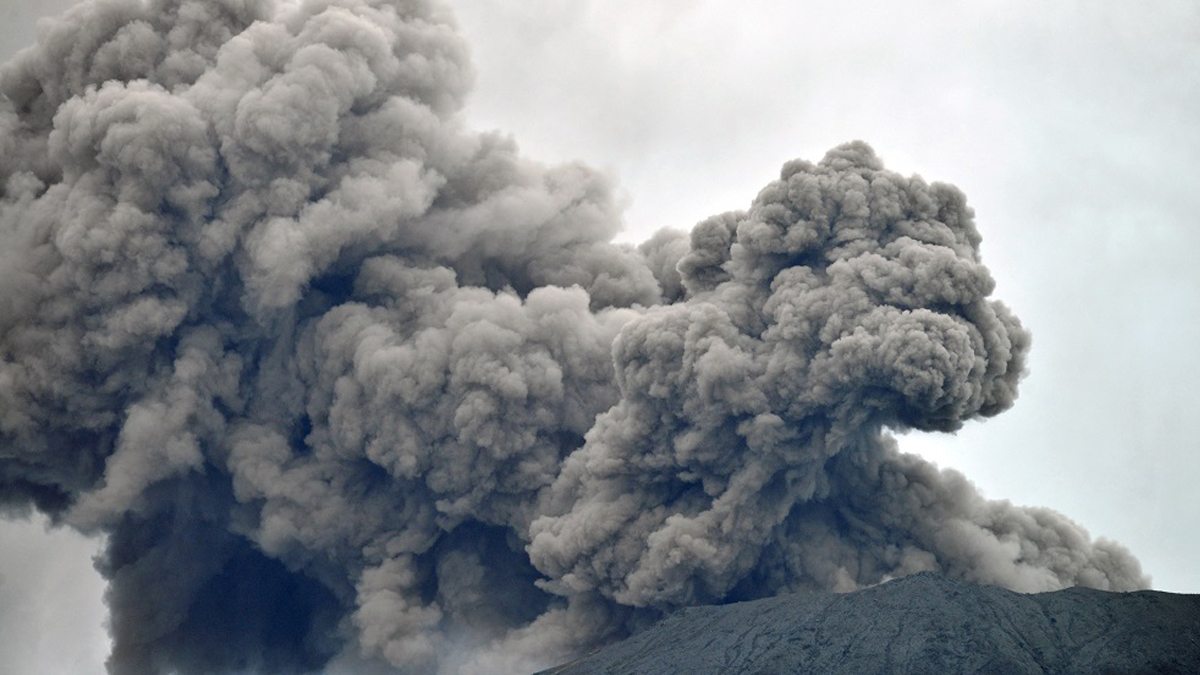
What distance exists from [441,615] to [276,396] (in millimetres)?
8437

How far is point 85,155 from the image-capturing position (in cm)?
4488

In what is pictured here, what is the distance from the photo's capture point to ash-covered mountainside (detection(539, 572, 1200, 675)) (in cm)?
3278

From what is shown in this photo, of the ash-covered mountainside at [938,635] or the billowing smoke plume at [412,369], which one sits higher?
the billowing smoke plume at [412,369]

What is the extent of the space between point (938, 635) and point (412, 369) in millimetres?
17262

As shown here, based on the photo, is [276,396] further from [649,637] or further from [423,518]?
[649,637]

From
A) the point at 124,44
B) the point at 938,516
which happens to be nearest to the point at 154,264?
the point at 124,44

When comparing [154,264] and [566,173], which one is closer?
[154,264]

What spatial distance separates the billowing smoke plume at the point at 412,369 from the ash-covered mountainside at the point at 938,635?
372 centimetres

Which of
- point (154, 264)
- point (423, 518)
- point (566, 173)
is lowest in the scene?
point (423, 518)

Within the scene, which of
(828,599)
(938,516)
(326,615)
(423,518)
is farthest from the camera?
(326,615)

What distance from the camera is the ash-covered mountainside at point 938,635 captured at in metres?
32.8

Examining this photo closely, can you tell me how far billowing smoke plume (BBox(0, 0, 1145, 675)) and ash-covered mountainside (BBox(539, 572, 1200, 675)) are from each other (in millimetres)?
3715

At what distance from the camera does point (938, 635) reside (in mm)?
34062

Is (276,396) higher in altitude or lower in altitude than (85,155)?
lower
